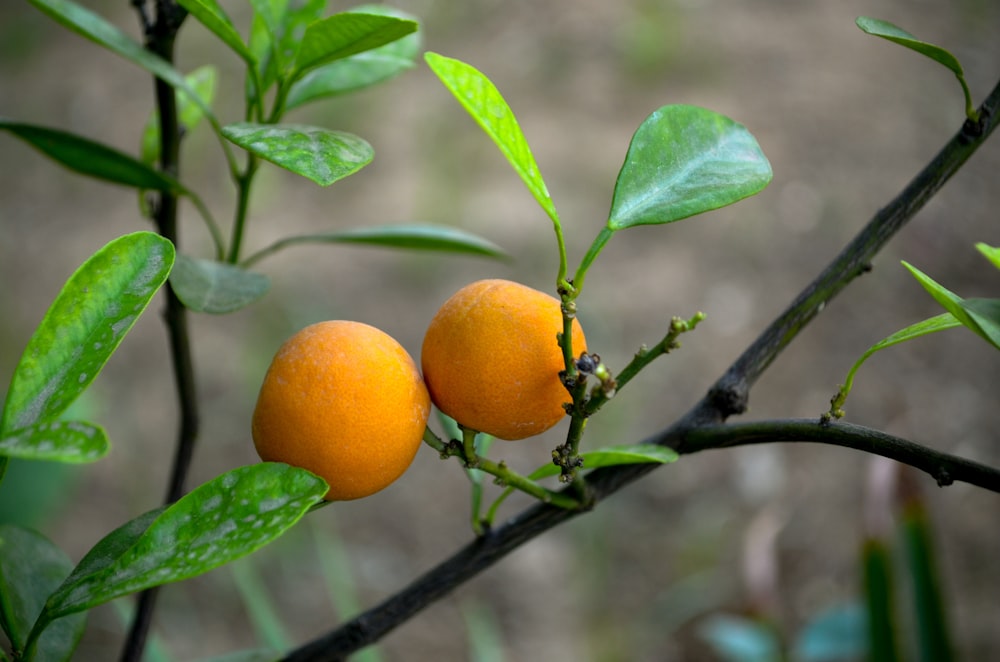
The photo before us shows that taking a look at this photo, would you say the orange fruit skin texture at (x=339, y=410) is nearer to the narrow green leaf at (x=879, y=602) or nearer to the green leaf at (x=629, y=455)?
the green leaf at (x=629, y=455)

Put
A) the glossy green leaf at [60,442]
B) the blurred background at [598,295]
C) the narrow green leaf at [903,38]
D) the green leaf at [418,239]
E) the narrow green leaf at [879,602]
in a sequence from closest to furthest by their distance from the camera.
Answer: the glossy green leaf at [60,442]
the narrow green leaf at [903,38]
the green leaf at [418,239]
the narrow green leaf at [879,602]
the blurred background at [598,295]

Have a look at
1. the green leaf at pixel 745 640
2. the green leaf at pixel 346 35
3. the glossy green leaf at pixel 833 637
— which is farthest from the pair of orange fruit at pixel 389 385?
the glossy green leaf at pixel 833 637

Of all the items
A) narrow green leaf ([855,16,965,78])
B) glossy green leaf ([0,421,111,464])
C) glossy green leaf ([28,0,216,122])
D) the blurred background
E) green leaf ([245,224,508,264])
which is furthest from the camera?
the blurred background

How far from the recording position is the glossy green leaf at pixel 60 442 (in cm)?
29

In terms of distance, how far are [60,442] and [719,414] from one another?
12.4 inches

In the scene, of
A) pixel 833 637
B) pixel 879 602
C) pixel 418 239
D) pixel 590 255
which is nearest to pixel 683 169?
pixel 590 255

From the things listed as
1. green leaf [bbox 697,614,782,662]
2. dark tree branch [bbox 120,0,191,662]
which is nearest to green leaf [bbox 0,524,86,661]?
dark tree branch [bbox 120,0,191,662]

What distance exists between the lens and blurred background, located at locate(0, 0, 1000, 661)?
1570 mm

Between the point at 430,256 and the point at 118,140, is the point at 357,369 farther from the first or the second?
the point at 118,140

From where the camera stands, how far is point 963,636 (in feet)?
4.61

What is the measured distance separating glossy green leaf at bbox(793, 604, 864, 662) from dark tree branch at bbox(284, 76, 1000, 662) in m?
0.92

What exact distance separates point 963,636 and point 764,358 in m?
1.21

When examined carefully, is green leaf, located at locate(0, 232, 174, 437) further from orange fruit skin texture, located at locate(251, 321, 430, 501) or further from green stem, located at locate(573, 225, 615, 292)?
green stem, located at locate(573, 225, 615, 292)

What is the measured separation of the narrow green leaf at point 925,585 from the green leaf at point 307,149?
30.1 inches
